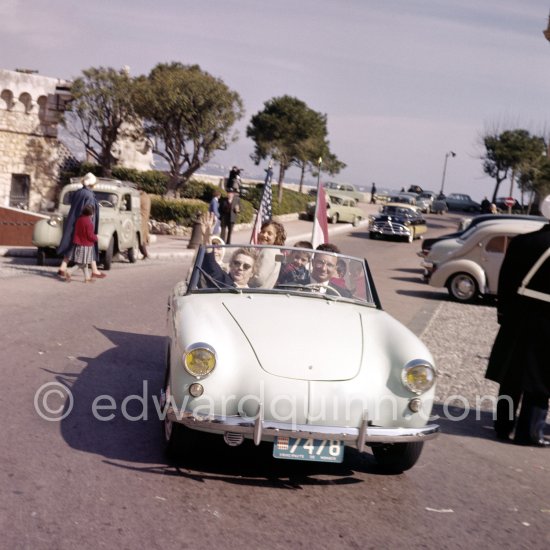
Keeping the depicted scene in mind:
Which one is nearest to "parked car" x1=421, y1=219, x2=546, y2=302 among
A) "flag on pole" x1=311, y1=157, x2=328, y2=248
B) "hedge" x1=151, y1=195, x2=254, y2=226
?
"flag on pole" x1=311, y1=157, x2=328, y2=248

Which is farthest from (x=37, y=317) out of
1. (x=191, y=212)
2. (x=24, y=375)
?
(x=191, y=212)

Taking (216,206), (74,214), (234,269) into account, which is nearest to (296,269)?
(234,269)

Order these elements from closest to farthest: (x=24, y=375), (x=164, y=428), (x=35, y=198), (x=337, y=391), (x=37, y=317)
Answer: (x=337, y=391) < (x=164, y=428) < (x=24, y=375) < (x=37, y=317) < (x=35, y=198)

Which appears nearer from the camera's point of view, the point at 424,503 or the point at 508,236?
the point at 424,503

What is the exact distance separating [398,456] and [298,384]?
0.99 m

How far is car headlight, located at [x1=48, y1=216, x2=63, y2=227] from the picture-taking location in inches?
735

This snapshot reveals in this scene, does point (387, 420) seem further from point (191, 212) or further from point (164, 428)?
point (191, 212)

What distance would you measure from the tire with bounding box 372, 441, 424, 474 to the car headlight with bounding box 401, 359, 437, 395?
41cm

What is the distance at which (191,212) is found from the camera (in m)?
31.8

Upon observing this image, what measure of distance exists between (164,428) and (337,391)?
133 centimetres

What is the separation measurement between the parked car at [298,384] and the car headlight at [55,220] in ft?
42.7

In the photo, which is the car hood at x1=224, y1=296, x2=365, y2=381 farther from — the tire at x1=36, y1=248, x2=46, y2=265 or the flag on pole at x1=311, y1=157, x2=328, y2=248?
the tire at x1=36, y1=248, x2=46, y2=265

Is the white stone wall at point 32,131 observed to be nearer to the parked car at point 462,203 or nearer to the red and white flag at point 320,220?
the red and white flag at point 320,220

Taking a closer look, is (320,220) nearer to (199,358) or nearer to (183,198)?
(199,358)
